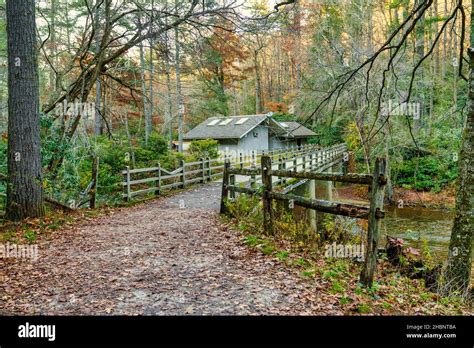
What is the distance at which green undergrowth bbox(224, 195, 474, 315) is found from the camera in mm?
4328

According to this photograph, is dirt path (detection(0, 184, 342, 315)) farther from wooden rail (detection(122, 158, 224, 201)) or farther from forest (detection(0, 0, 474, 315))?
wooden rail (detection(122, 158, 224, 201))

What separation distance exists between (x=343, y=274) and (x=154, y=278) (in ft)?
9.09

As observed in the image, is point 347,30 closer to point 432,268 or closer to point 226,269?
point 432,268

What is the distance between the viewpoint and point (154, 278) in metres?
4.95

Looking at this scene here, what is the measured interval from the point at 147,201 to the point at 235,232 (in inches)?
262

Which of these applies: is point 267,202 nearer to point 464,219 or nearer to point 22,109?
point 464,219

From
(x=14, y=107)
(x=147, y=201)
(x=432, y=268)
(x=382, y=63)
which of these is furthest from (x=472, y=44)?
(x=382, y=63)

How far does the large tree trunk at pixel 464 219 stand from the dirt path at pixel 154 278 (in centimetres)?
291

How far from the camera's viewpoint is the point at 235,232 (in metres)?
7.83

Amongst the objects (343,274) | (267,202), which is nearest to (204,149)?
(267,202)

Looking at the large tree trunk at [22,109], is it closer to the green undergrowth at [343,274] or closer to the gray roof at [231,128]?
the green undergrowth at [343,274]
